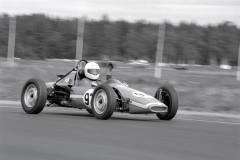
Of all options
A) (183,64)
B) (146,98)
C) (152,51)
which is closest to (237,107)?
(146,98)

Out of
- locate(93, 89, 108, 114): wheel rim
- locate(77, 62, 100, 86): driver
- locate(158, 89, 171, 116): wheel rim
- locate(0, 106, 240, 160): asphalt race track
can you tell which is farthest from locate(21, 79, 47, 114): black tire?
locate(158, 89, 171, 116): wheel rim

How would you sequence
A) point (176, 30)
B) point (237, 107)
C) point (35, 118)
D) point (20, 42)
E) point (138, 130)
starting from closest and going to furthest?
point (138, 130) < point (35, 118) < point (237, 107) < point (20, 42) < point (176, 30)

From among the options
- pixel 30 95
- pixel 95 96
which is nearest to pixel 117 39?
pixel 30 95

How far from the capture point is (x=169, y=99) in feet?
42.9

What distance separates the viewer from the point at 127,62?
46.2 m

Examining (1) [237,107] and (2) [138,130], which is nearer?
(2) [138,130]

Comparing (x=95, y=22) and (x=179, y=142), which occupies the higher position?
(x=95, y=22)

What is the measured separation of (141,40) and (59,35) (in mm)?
6906

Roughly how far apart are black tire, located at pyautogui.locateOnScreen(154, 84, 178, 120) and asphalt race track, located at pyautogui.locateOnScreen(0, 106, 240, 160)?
0.66 meters

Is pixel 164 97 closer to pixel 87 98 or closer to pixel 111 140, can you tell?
pixel 87 98

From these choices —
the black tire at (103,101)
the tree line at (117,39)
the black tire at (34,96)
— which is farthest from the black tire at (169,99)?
the tree line at (117,39)

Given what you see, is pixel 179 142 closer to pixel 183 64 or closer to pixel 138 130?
pixel 138 130

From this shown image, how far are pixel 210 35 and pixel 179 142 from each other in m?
38.3

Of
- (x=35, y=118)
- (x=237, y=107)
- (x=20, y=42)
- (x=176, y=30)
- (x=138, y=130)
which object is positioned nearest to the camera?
(x=138, y=130)
